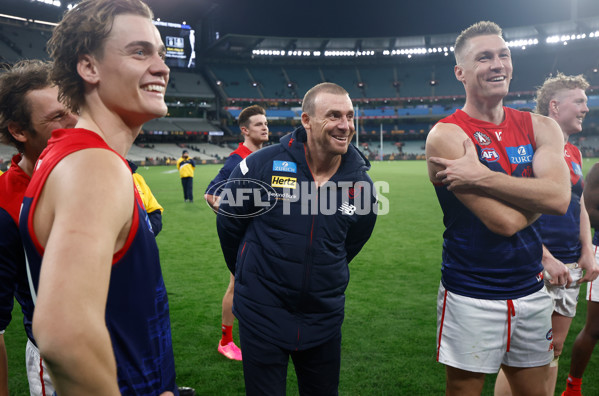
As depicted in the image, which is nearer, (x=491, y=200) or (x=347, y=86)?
(x=491, y=200)

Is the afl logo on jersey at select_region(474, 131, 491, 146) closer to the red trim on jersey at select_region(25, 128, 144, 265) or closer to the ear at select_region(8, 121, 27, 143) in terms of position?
the red trim on jersey at select_region(25, 128, 144, 265)

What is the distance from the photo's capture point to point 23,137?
2.01 m

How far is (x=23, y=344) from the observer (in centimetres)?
472

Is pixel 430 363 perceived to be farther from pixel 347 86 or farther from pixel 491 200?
pixel 347 86

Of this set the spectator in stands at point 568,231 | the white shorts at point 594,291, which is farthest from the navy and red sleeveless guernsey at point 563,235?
the white shorts at point 594,291

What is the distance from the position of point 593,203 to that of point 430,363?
2378mm

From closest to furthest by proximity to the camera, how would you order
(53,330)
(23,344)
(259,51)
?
(53,330) < (23,344) < (259,51)

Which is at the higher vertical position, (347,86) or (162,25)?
(162,25)

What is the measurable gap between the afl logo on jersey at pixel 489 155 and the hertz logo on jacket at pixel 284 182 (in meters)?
1.21

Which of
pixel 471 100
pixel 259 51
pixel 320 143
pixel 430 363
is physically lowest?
pixel 430 363

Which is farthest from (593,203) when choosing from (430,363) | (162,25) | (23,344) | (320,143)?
(162,25)

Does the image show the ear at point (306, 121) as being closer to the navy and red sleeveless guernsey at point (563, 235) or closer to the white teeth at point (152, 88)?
the white teeth at point (152, 88)

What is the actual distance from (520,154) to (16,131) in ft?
9.52

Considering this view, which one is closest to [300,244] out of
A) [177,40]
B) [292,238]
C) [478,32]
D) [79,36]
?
[292,238]
